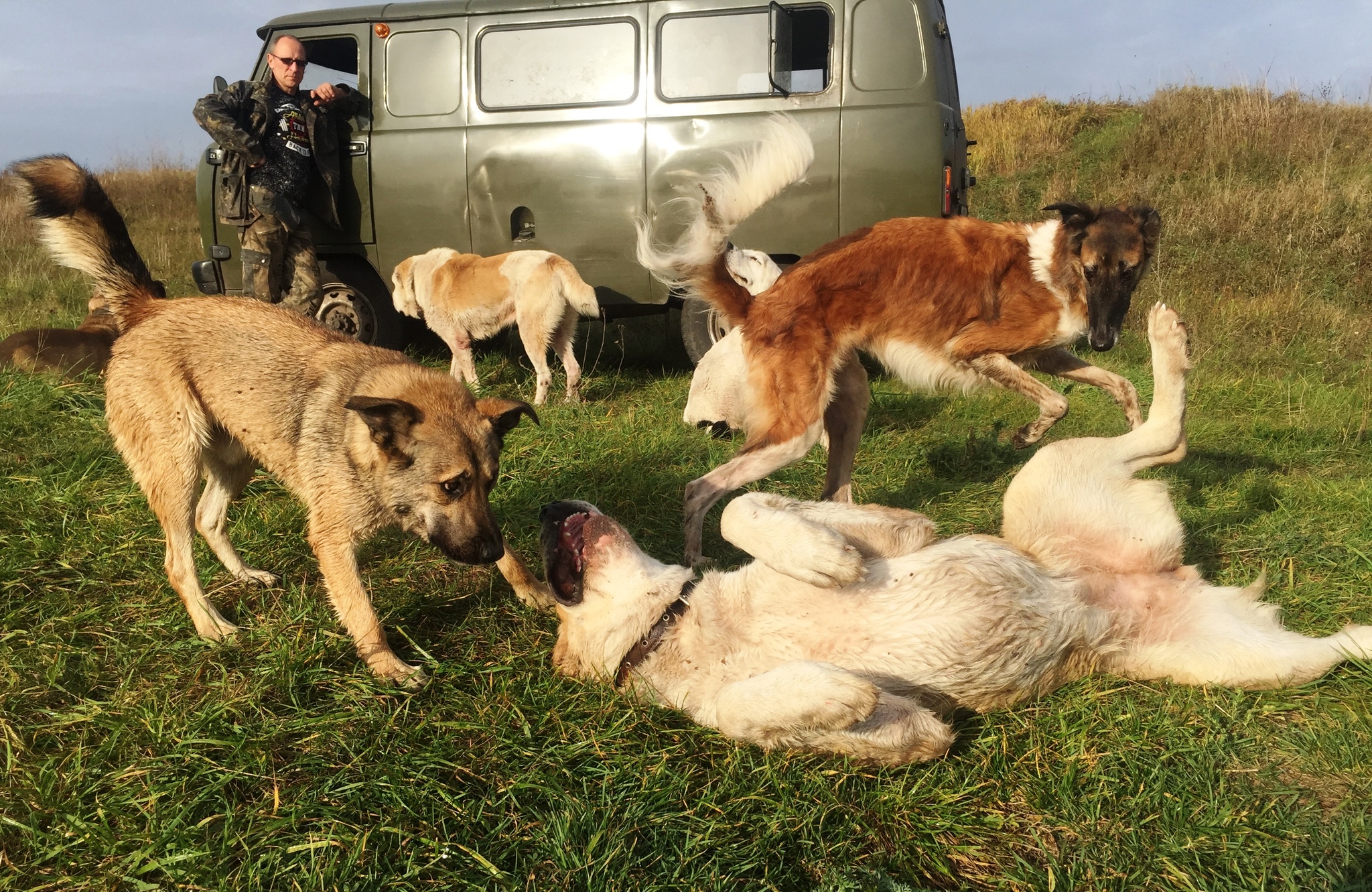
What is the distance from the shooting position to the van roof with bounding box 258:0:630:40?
6.86 m

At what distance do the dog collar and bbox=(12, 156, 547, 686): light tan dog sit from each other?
654 millimetres

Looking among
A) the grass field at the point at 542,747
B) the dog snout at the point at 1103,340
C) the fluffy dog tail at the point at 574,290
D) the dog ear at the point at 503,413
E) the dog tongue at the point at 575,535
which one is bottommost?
the grass field at the point at 542,747

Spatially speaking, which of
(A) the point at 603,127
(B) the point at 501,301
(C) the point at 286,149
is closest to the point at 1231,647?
(B) the point at 501,301

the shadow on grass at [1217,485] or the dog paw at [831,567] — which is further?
the shadow on grass at [1217,485]

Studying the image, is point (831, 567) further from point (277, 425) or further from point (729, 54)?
point (729, 54)

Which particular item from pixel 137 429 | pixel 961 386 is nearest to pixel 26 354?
pixel 137 429

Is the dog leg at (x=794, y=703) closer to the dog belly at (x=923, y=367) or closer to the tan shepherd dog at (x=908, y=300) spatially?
the tan shepherd dog at (x=908, y=300)

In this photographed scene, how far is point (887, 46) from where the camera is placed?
6.32 m

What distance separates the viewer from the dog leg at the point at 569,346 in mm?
6684

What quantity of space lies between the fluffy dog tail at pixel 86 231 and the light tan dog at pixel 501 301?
3178 mm

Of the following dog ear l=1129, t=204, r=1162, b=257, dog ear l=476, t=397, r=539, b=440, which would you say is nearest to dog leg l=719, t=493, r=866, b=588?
dog ear l=476, t=397, r=539, b=440

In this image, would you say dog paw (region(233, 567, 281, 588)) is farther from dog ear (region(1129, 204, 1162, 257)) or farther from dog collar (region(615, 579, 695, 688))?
dog ear (region(1129, 204, 1162, 257))

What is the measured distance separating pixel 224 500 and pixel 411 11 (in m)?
5.31

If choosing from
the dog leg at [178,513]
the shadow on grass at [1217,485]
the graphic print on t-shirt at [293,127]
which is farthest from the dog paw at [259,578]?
the graphic print on t-shirt at [293,127]
